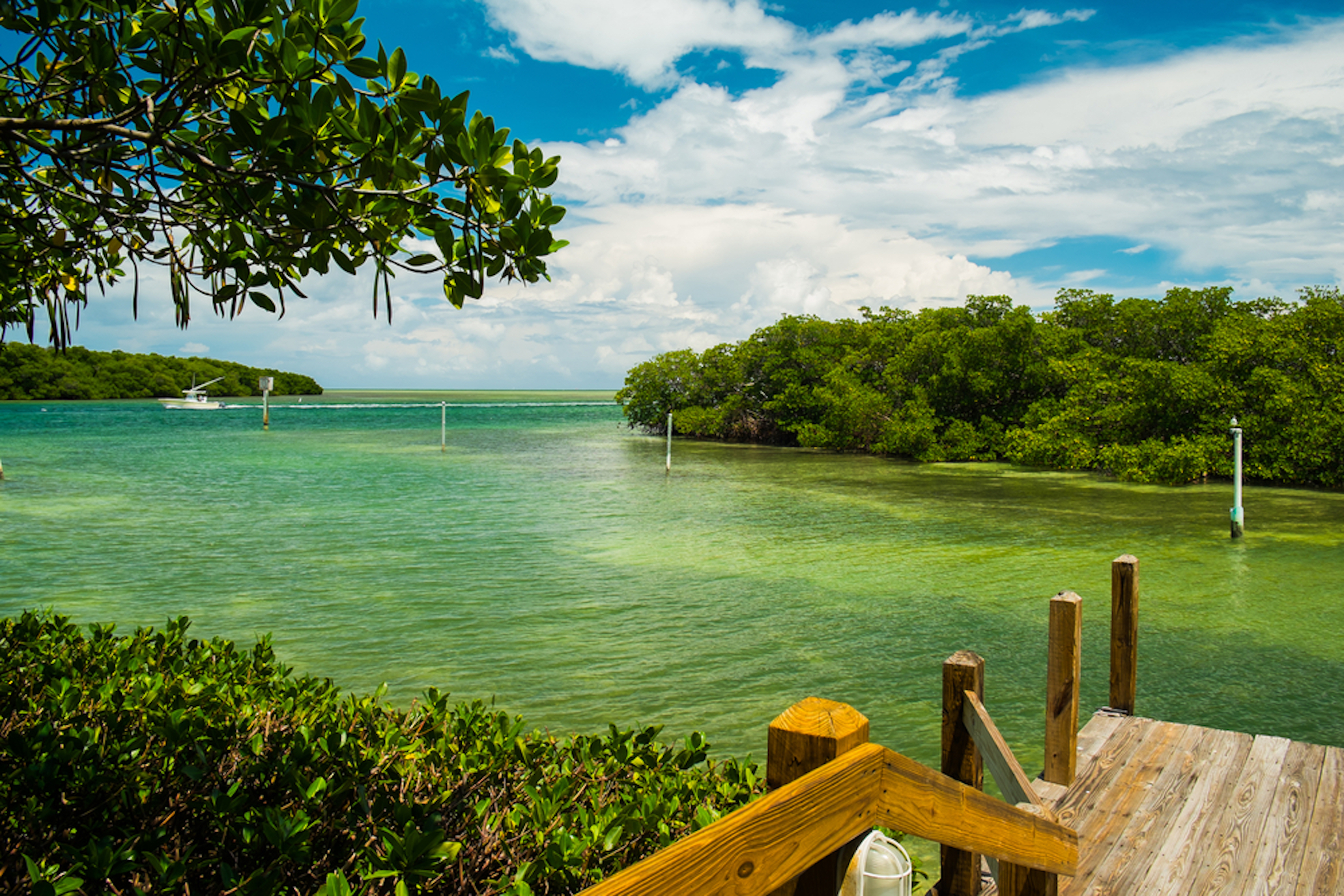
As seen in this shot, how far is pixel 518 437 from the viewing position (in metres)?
52.5

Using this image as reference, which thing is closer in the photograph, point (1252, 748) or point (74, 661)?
point (74, 661)

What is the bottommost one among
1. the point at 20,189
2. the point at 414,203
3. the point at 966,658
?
the point at 966,658

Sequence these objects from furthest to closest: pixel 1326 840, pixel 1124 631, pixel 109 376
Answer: pixel 109 376 → pixel 1124 631 → pixel 1326 840

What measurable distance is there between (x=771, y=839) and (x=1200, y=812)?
4309 mm

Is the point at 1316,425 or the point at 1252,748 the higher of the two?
the point at 1316,425

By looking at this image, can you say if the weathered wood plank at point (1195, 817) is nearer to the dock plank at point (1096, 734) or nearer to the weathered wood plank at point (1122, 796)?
the weathered wood plank at point (1122, 796)

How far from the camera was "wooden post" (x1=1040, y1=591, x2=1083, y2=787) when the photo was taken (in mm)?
4445

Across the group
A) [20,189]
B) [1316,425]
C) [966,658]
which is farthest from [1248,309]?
[20,189]

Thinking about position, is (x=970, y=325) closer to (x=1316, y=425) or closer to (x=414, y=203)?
(x=1316, y=425)

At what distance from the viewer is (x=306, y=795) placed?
282 centimetres

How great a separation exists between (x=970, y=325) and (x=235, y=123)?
39146 mm

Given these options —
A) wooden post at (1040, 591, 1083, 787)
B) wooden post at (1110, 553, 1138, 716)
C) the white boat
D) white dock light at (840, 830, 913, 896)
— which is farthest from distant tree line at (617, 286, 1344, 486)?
the white boat

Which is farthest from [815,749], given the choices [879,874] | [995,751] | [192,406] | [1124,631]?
[192,406]

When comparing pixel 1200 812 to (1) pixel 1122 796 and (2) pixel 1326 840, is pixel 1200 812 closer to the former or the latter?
(1) pixel 1122 796
